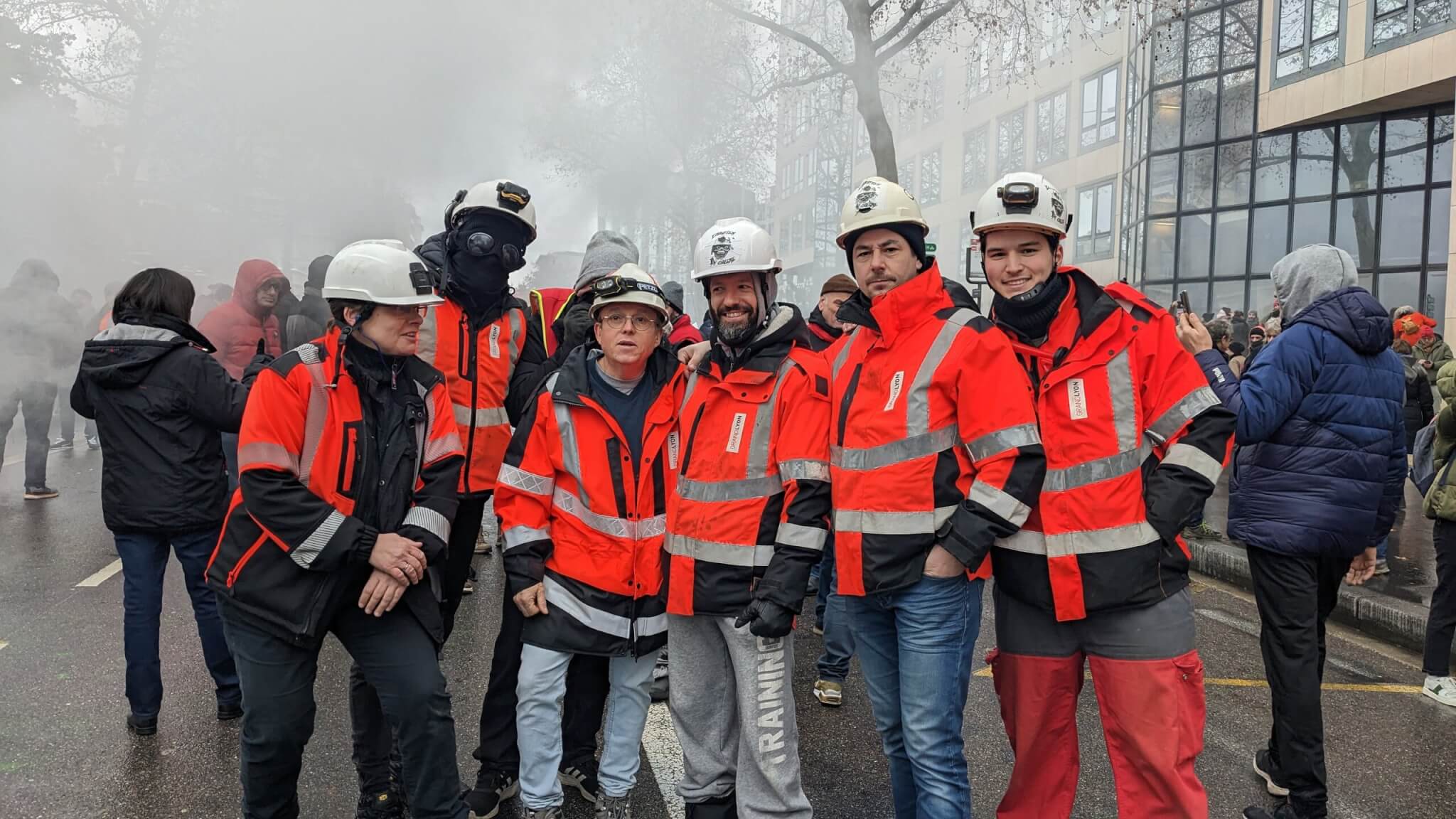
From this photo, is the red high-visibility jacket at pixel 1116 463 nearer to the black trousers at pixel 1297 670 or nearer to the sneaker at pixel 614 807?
the black trousers at pixel 1297 670

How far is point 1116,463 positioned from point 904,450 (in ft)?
1.77

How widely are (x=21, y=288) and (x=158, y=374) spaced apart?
4599mm

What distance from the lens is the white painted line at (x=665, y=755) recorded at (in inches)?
123

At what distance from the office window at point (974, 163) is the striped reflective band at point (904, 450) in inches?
1100

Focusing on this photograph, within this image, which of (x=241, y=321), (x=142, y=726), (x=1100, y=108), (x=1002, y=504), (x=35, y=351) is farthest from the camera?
(x=1100, y=108)

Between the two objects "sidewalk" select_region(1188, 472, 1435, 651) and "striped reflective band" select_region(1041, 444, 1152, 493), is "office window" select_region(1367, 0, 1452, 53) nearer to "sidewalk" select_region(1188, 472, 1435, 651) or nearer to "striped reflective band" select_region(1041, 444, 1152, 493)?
"sidewalk" select_region(1188, 472, 1435, 651)

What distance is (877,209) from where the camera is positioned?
8.54ft

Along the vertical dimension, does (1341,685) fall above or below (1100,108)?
below

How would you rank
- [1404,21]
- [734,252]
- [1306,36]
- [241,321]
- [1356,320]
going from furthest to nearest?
[1306,36]
[1404,21]
[241,321]
[1356,320]
[734,252]

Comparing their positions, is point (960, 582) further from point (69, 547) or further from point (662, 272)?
point (662, 272)

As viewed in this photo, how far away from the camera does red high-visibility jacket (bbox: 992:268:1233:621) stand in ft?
7.65

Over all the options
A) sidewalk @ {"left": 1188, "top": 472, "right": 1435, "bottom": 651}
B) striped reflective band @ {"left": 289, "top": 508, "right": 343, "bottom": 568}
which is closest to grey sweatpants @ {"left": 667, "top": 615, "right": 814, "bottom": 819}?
striped reflective band @ {"left": 289, "top": 508, "right": 343, "bottom": 568}

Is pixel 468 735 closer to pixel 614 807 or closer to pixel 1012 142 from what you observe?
pixel 614 807

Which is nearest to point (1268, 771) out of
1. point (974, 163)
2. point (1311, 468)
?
point (1311, 468)
